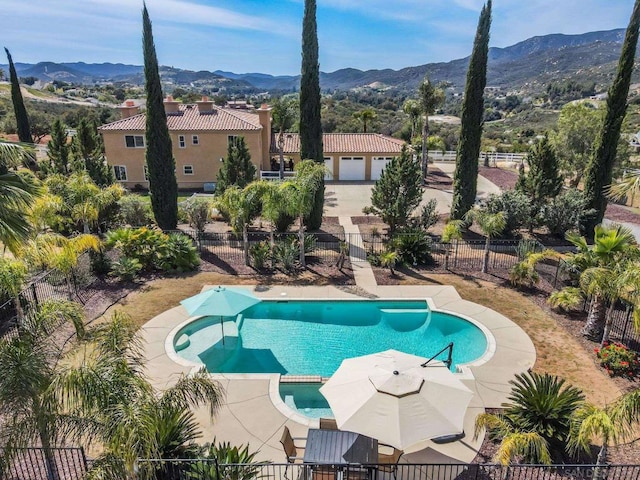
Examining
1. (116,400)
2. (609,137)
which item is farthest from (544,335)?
(116,400)

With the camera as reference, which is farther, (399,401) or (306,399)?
(306,399)

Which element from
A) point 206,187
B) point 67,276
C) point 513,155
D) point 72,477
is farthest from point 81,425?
point 513,155

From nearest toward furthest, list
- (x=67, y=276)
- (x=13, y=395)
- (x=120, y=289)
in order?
1. (x=13, y=395)
2. (x=67, y=276)
3. (x=120, y=289)

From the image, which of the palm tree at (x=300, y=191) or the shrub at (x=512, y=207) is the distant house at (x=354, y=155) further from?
Answer: the palm tree at (x=300, y=191)

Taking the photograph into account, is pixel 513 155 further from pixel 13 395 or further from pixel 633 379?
pixel 13 395

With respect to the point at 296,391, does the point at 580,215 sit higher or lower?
higher

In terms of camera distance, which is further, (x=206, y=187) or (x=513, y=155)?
(x=513, y=155)

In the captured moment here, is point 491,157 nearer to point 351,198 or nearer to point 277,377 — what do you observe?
point 351,198

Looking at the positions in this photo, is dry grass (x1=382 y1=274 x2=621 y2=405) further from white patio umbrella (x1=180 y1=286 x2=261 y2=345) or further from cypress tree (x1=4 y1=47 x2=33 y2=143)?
cypress tree (x1=4 y1=47 x2=33 y2=143)
